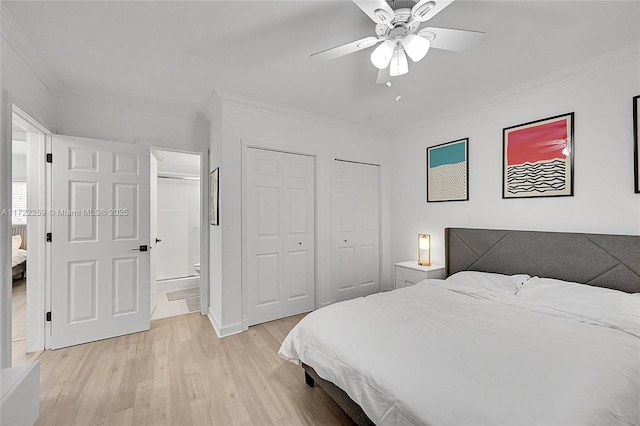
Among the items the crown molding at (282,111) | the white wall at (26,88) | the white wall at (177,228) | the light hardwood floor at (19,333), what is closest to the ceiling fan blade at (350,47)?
the crown molding at (282,111)

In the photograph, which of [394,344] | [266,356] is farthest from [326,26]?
[266,356]

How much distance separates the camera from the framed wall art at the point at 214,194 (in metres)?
2.88

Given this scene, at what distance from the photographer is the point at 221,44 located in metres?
1.96

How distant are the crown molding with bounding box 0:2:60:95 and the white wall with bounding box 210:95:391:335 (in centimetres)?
133

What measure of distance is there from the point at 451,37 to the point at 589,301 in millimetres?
1944

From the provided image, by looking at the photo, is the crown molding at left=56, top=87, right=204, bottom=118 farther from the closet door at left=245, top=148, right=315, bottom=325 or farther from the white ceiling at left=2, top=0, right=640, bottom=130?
the closet door at left=245, top=148, right=315, bottom=325

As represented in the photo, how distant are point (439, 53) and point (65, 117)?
11.4ft

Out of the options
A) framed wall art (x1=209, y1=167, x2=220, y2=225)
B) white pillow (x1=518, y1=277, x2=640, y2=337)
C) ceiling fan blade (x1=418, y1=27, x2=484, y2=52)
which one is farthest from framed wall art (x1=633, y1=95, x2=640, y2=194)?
framed wall art (x1=209, y1=167, x2=220, y2=225)

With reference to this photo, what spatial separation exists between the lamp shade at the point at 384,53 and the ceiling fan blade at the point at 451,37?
6.6 inches

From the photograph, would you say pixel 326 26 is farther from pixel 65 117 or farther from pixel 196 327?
pixel 196 327

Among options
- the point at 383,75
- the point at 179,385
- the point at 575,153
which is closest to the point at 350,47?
the point at 383,75

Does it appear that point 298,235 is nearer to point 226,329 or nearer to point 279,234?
point 279,234

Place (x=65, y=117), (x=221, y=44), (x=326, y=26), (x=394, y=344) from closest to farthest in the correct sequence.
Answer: (x=394, y=344) < (x=326, y=26) < (x=221, y=44) < (x=65, y=117)

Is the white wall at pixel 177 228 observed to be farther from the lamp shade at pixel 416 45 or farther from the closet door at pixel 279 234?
the lamp shade at pixel 416 45
